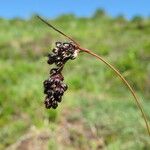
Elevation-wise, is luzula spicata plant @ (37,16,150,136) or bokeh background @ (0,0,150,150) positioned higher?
bokeh background @ (0,0,150,150)

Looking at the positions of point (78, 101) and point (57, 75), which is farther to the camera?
point (78, 101)

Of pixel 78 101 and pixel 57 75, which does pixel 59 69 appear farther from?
pixel 78 101

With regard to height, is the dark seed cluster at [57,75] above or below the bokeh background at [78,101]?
below

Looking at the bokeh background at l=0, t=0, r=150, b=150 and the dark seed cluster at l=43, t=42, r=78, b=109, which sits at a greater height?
the bokeh background at l=0, t=0, r=150, b=150

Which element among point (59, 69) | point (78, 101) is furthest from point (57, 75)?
point (78, 101)

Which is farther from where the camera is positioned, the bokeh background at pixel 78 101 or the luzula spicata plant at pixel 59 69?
the bokeh background at pixel 78 101

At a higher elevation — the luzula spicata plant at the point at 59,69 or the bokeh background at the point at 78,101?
the bokeh background at the point at 78,101

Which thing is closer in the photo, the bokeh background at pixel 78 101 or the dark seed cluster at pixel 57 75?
the dark seed cluster at pixel 57 75

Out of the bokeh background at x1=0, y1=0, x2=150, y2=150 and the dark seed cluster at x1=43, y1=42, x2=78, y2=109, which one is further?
the bokeh background at x1=0, y1=0, x2=150, y2=150
